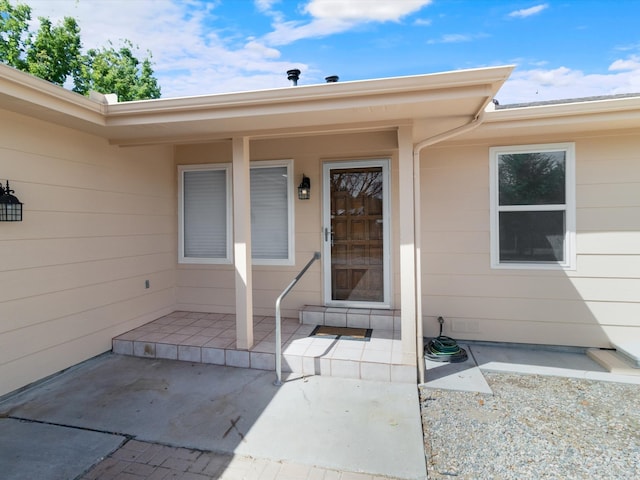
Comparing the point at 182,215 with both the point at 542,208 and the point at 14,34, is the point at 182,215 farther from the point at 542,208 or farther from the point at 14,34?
the point at 14,34

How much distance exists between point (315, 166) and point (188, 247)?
2.05 meters

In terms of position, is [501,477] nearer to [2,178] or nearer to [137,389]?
[137,389]

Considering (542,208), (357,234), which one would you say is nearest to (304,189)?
(357,234)

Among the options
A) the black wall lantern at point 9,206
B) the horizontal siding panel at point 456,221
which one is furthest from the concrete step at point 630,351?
the black wall lantern at point 9,206

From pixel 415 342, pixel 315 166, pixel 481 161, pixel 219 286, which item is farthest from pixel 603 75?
pixel 219 286

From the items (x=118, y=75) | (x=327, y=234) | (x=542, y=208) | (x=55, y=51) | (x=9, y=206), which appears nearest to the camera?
(x=9, y=206)

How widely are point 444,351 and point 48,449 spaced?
10.8 feet

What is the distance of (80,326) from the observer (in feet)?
11.5

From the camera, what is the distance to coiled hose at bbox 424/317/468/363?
3636mm

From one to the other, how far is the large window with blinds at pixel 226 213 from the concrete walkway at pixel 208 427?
66.5 inches

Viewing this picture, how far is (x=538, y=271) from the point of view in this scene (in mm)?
3891

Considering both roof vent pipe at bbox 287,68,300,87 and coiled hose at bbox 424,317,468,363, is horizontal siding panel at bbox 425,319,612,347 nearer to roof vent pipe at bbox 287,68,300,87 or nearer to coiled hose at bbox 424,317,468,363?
coiled hose at bbox 424,317,468,363

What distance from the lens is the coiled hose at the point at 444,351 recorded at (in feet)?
11.9

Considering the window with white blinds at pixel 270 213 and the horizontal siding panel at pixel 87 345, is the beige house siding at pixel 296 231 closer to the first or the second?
the window with white blinds at pixel 270 213
